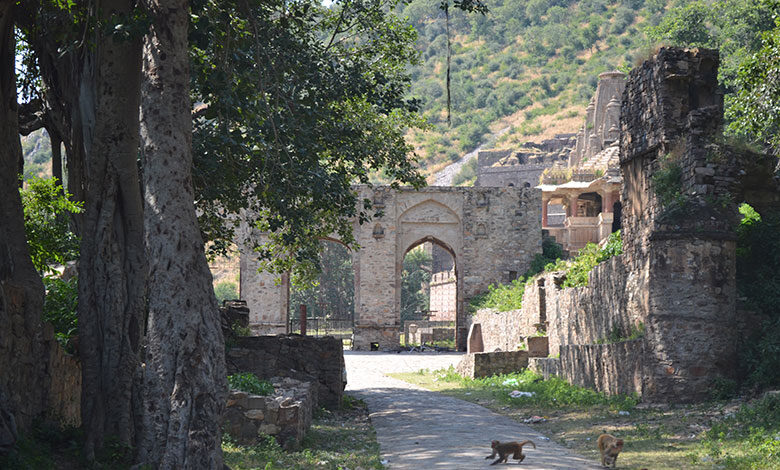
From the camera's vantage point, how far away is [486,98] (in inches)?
3999

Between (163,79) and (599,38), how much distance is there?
105 m

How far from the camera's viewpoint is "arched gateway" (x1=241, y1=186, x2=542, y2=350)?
34750mm

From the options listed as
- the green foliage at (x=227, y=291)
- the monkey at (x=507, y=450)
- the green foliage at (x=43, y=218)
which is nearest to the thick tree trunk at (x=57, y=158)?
Answer: the green foliage at (x=43, y=218)

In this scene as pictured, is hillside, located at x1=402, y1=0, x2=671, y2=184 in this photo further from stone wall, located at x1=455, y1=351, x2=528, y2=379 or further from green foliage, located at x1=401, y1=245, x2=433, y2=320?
stone wall, located at x1=455, y1=351, x2=528, y2=379

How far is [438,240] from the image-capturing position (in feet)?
118

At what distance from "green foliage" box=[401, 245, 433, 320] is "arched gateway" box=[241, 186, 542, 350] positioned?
13.8 m

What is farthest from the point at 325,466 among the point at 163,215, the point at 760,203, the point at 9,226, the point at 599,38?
the point at 599,38

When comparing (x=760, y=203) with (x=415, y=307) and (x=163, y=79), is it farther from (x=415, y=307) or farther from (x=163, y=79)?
(x=415, y=307)

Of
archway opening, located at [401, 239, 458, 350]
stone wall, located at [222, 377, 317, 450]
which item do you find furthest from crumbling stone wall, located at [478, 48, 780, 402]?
archway opening, located at [401, 239, 458, 350]

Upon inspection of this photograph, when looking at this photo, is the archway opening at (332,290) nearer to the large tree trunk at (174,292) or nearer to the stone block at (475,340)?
the stone block at (475,340)

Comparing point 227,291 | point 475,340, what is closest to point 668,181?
point 475,340

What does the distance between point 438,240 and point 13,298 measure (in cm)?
2919

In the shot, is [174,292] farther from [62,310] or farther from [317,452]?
[317,452]

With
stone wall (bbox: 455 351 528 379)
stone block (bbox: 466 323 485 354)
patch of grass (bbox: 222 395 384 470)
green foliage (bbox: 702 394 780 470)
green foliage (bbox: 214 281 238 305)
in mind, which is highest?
green foliage (bbox: 214 281 238 305)
